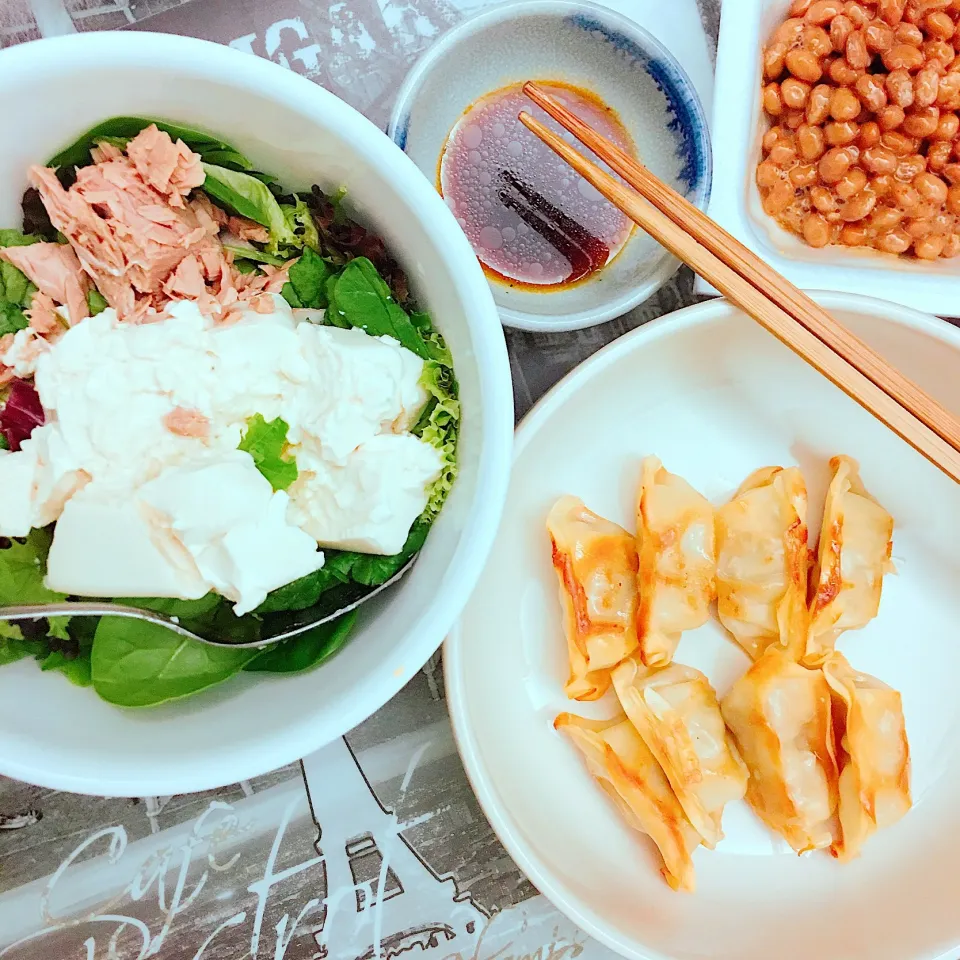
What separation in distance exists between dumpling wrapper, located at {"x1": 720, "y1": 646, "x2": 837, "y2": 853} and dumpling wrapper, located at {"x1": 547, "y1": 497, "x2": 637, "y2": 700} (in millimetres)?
173

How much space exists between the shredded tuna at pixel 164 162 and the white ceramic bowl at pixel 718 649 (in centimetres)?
45

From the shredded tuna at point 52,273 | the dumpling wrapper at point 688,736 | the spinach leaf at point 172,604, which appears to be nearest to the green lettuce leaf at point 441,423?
the spinach leaf at point 172,604

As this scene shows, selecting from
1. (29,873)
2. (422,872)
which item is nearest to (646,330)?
(422,872)

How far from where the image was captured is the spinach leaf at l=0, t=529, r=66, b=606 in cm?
76

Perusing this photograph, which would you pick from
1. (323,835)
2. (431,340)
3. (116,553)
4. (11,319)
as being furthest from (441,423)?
(323,835)

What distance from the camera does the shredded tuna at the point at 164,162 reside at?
0.75 metres

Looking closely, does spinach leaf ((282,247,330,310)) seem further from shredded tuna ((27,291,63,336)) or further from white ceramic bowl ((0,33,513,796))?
shredded tuna ((27,291,63,336))

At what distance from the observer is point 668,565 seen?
107cm

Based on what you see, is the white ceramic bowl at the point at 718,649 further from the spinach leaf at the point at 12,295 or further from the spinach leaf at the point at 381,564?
the spinach leaf at the point at 12,295

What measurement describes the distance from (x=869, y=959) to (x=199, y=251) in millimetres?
1193

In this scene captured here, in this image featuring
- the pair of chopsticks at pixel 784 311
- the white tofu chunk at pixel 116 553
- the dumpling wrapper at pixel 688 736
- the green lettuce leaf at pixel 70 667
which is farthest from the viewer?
the dumpling wrapper at pixel 688 736

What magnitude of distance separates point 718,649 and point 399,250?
2.31 feet

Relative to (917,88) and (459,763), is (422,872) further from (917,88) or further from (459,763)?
(917,88)

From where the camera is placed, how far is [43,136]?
753 millimetres
